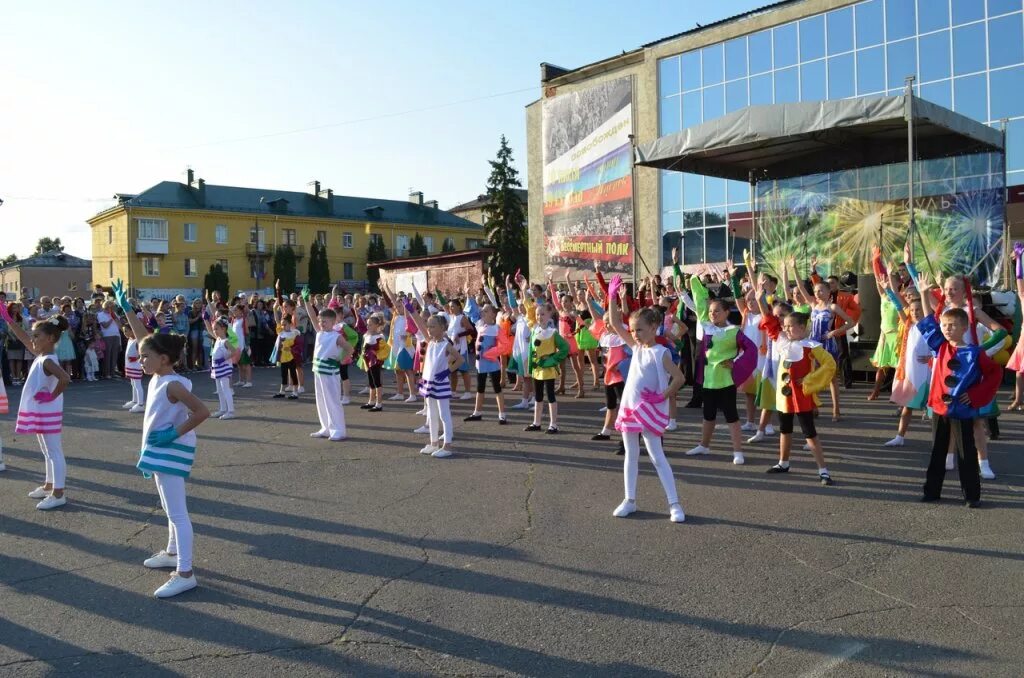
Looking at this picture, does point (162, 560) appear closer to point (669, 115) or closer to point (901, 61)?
point (901, 61)

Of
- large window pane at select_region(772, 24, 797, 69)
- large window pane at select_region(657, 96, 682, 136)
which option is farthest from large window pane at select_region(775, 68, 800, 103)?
large window pane at select_region(657, 96, 682, 136)

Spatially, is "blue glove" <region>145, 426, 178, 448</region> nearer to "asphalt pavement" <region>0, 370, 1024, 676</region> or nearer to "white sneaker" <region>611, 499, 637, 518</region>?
"asphalt pavement" <region>0, 370, 1024, 676</region>

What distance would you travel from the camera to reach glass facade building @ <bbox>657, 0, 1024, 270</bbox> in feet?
67.5

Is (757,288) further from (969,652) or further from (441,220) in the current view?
(441,220)

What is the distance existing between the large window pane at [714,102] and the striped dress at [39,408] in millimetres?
27389

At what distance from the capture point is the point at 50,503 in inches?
296

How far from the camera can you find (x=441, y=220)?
8462 cm

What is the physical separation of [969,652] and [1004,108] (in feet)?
81.7

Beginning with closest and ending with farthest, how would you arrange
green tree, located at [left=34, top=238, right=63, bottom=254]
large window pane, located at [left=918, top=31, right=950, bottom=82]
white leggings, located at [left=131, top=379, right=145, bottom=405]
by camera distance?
white leggings, located at [left=131, top=379, right=145, bottom=405] < large window pane, located at [left=918, top=31, right=950, bottom=82] < green tree, located at [left=34, top=238, right=63, bottom=254]

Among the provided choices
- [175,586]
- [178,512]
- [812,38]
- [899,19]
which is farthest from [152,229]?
[175,586]

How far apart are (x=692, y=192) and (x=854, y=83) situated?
7131 mm

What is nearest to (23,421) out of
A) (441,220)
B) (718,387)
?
(718,387)

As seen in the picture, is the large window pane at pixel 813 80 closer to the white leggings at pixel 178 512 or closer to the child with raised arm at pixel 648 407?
the child with raised arm at pixel 648 407

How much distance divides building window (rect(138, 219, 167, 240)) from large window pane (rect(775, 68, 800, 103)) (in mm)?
54985
